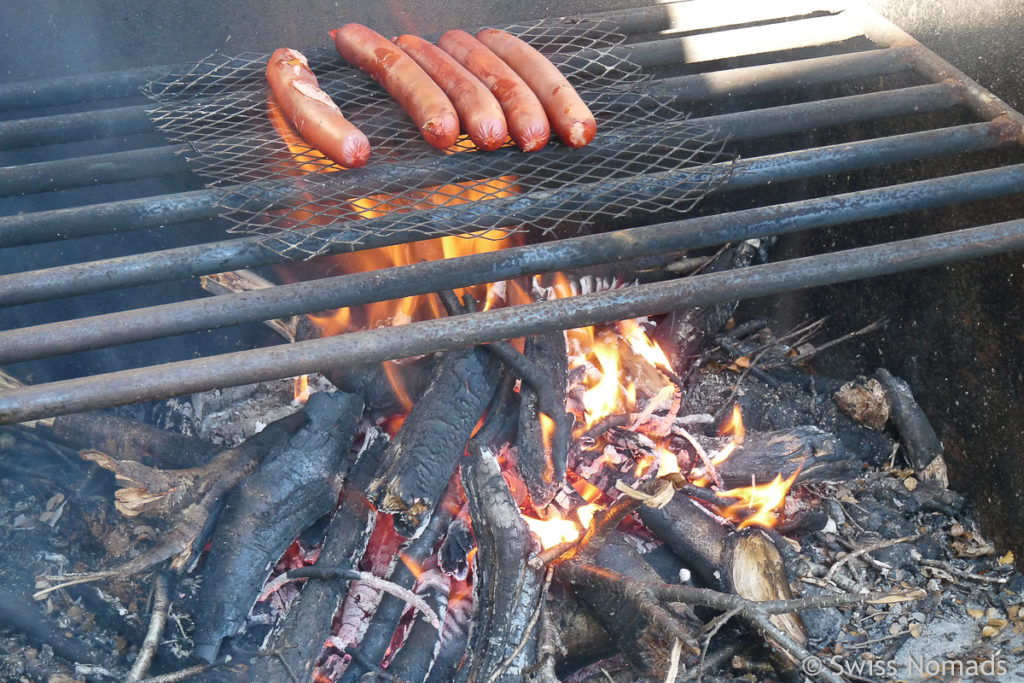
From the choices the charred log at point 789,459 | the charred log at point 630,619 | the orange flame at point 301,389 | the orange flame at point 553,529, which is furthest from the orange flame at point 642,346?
the orange flame at point 301,389

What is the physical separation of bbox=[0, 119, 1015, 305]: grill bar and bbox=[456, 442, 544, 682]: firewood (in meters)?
0.93

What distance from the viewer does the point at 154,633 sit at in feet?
8.69

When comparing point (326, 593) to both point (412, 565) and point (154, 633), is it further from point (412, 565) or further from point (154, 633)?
point (154, 633)

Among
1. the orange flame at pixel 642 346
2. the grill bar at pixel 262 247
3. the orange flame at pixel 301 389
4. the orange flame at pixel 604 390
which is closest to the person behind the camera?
the grill bar at pixel 262 247

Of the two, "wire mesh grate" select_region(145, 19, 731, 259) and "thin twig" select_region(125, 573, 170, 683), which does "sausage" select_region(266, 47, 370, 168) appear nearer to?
"wire mesh grate" select_region(145, 19, 731, 259)

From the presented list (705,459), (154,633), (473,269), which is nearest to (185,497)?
(154,633)

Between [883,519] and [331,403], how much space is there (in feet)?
7.51

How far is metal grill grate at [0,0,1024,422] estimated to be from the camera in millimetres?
2111

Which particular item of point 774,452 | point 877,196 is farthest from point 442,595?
point 877,196

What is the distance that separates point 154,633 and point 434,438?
110cm

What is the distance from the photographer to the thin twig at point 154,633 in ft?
8.38

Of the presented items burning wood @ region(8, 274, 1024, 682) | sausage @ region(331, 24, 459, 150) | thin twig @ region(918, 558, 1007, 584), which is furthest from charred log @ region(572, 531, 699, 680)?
sausage @ region(331, 24, 459, 150)

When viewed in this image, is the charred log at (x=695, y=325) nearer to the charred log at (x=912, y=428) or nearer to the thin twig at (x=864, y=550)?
the charred log at (x=912, y=428)

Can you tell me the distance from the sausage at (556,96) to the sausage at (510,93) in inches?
1.6
